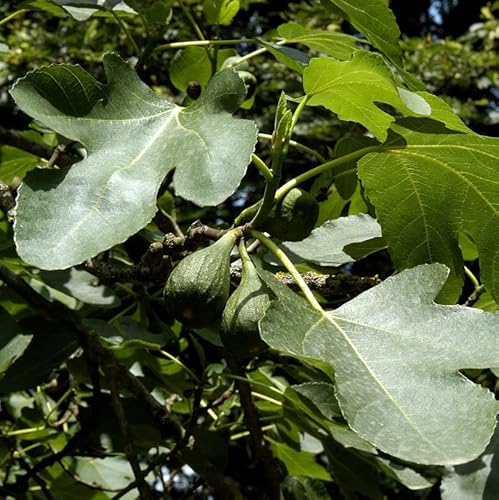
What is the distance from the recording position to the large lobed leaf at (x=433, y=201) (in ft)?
4.25

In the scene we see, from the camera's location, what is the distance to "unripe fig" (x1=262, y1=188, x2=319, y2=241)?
4.08 feet

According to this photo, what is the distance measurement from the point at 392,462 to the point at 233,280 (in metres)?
0.61

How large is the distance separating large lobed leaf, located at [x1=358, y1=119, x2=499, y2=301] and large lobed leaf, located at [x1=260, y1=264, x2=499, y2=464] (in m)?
0.19

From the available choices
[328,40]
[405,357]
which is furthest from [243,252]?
[328,40]

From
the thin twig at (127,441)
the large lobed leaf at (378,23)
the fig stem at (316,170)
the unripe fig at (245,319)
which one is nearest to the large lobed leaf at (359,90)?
the fig stem at (316,170)

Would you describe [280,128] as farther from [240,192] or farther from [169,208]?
[240,192]

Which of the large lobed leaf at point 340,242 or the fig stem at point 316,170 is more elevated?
the fig stem at point 316,170

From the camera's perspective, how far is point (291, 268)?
1172 millimetres

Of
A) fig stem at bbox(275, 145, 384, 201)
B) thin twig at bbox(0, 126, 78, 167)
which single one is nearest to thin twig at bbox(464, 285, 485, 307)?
fig stem at bbox(275, 145, 384, 201)

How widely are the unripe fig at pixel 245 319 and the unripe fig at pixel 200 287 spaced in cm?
3

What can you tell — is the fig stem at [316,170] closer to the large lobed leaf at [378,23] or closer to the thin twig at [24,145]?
the large lobed leaf at [378,23]

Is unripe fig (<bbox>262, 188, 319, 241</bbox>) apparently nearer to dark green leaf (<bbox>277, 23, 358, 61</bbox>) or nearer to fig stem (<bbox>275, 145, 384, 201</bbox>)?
fig stem (<bbox>275, 145, 384, 201</bbox>)

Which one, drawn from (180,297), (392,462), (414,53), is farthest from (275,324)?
(414,53)

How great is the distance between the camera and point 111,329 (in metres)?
1.63
